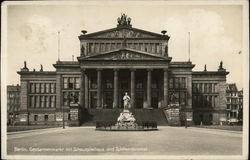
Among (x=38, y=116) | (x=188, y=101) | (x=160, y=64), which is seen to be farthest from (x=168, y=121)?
(x=38, y=116)

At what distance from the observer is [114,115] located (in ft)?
191

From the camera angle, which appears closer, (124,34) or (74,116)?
(74,116)

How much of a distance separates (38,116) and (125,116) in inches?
1380

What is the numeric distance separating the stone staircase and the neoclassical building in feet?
15.9

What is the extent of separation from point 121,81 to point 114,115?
14.1 m

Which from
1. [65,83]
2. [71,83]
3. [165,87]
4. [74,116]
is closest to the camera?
[74,116]

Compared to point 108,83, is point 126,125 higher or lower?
lower

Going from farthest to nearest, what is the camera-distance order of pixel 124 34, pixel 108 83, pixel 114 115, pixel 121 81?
pixel 108 83 → pixel 121 81 → pixel 124 34 → pixel 114 115

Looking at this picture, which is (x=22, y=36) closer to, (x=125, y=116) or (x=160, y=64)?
(x=125, y=116)

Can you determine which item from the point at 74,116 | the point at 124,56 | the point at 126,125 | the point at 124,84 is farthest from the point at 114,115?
the point at 126,125

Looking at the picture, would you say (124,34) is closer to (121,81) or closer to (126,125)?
(121,81)

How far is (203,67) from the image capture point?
7819 cm

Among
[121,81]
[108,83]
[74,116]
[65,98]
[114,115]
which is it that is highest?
[121,81]

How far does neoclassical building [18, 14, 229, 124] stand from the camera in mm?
64500
